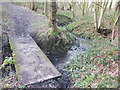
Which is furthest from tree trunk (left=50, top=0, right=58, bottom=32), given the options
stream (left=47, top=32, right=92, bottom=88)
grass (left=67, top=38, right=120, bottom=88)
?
grass (left=67, top=38, right=120, bottom=88)

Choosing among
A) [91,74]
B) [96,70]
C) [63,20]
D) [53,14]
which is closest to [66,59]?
[96,70]

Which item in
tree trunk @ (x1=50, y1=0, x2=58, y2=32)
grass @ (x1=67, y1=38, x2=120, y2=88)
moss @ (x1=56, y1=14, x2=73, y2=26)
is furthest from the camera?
moss @ (x1=56, y1=14, x2=73, y2=26)

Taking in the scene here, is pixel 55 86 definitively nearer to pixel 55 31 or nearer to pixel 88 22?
pixel 55 31

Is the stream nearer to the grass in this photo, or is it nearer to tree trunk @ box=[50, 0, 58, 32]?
the grass

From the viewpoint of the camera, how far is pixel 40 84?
5113 millimetres

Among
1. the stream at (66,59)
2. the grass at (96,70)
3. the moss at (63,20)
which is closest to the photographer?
the grass at (96,70)

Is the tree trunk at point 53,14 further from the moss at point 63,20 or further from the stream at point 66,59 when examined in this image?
the moss at point 63,20

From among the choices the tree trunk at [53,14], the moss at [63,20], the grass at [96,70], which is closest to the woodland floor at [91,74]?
the grass at [96,70]

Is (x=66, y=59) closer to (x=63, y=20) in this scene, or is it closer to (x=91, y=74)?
(x=91, y=74)

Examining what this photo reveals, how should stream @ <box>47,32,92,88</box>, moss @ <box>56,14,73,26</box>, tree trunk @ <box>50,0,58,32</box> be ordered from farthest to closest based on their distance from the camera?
moss @ <box>56,14,73,26</box> < tree trunk @ <box>50,0,58,32</box> < stream @ <box>47,32,92,88</box>

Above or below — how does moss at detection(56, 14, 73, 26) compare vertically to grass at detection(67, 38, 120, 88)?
above

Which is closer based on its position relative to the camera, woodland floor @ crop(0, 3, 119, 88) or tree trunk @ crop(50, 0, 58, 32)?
woodland floor @ crop(0, 3, 119, 88)

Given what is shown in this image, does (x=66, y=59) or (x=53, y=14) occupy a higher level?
(x=53, y=14)


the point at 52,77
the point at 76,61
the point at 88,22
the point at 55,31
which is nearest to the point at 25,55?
the point at 52,77
